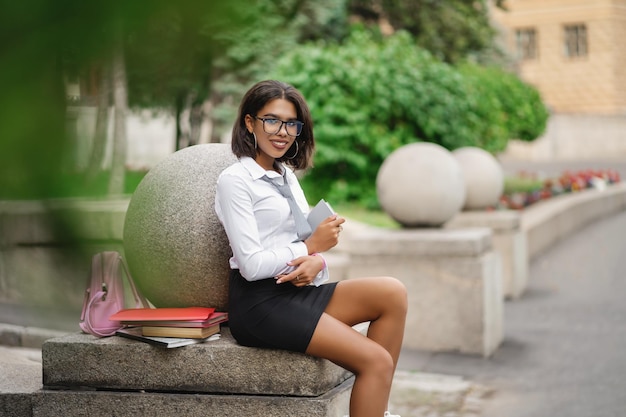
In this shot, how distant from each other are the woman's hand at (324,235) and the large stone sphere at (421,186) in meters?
4.09

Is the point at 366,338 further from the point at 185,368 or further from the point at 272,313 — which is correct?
the point at 185,368

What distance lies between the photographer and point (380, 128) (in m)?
12.9

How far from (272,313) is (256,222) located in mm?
368

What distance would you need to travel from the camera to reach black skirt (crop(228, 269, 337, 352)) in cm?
344

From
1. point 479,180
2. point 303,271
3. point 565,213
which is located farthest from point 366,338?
point 565,213

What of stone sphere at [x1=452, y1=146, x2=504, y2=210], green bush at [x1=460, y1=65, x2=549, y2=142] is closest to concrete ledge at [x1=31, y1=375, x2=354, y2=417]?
stone sphere at [x1=452, y1=146, x2=504, y2=210]

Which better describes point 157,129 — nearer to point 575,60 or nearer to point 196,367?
point 196,367

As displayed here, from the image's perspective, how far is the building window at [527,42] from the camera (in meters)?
45.3

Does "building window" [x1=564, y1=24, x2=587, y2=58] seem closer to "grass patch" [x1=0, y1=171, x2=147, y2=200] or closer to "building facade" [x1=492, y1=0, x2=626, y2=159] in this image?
"building facade" [x1=492, y1=0, x2=626, y2=159]

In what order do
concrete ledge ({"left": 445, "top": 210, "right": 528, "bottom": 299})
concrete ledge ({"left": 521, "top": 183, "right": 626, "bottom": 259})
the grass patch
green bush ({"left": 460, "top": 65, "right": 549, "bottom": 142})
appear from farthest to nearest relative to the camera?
1. green bush ({"left": 460, "top": 65, "right": 549, "bottom": 142})
2. concrete ledge ({"left": 521, "top": 183, "right": 626, "bottom": 259})
3. concrete ledge ({"left": 445, "top": 210, "right": 528, "bottom": 299})
4. the grass patch

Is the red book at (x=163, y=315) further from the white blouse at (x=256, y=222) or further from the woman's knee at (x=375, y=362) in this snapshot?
the woman's knee at (x=375, y=362)

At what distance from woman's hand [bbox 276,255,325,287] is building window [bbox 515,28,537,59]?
43759mm

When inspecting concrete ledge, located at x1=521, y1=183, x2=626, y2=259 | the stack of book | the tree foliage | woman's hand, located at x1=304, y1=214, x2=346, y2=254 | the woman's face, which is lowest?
concrete ledge, located at x1=521, y1=183, x2=626, y2=259

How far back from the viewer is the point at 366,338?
11.4 ft
